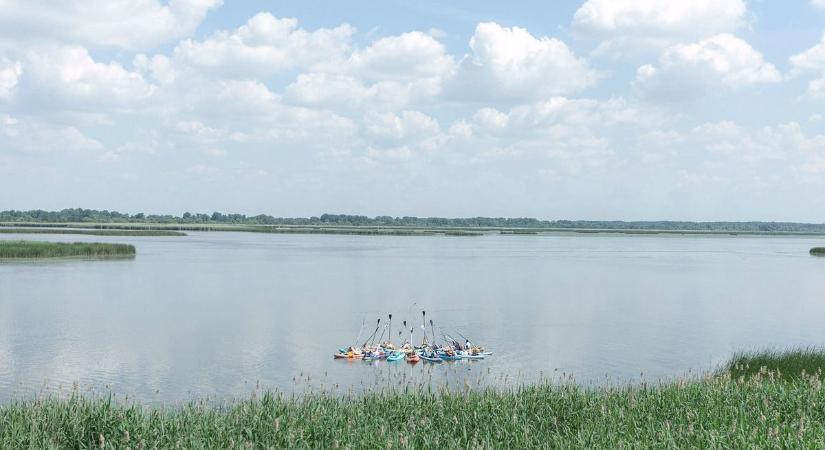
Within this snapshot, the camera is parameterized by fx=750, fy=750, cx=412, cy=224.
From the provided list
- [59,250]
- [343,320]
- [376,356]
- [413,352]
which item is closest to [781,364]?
[413,352]

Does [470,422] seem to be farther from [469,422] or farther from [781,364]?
[781,364]

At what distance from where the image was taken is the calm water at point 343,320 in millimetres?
23594

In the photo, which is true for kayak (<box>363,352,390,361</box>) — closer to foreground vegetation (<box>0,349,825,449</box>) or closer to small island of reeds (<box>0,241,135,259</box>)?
foreground vegetation (<box>0,349,825,449</box>)

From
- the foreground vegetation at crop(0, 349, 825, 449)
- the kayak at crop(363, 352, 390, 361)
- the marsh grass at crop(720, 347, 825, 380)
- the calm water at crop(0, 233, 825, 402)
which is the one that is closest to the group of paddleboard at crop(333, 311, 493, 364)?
the kayak at crop(363, 352, 390, 361)

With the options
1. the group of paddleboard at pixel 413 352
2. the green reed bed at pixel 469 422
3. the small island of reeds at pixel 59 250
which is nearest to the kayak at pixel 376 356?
the group of paddleboard at pixel 413 352

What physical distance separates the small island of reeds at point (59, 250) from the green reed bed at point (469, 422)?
5908 centimetres

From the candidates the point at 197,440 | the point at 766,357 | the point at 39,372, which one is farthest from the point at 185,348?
the point at 766,357

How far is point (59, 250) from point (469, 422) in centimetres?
6589

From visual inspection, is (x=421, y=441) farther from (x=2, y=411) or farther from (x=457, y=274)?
(x=457, y=274)

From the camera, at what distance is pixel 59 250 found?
69.8 meters

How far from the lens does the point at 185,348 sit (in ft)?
90.9

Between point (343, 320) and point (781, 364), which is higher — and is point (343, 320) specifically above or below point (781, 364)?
below

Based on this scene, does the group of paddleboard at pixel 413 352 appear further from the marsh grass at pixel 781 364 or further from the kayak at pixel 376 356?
the marsh grass at pixel 781 364

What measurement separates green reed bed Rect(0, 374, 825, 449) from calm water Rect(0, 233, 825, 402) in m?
4.46
